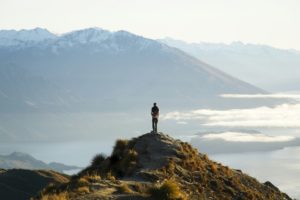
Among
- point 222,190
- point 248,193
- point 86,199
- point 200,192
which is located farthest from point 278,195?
point 86,199

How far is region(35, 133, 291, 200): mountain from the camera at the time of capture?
3376cm

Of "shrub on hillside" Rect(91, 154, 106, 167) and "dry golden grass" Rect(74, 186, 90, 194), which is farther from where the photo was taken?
"shrub on hillside" Rect(91, 154, 106, 167)

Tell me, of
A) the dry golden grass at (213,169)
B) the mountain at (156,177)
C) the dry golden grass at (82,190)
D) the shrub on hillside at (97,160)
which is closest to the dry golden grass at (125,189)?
the mountain at (156,177)

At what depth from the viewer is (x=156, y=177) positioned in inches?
1655

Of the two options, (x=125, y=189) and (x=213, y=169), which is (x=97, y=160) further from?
(x=125, y=189)

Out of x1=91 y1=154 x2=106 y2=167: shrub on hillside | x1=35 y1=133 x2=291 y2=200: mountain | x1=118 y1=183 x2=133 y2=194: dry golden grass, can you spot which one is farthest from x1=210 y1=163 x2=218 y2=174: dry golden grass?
x1=118 y1=183 x2=133 y2=194: dry golden grass

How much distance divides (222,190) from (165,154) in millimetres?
6812

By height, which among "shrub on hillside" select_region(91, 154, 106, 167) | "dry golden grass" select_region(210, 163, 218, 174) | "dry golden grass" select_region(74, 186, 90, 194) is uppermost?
"shrub on hillside" select_region(91, 154, 106, 167)

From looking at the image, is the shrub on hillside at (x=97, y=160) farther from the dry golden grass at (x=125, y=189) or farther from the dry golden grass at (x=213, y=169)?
the dry golden grass at (x=125, y=189)

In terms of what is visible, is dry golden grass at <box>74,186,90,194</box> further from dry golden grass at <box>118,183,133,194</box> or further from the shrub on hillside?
the shrub on hillside

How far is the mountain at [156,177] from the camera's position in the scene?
1329 inches

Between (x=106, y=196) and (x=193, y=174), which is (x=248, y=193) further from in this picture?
(x=106, y=196)

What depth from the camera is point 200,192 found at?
4228cm

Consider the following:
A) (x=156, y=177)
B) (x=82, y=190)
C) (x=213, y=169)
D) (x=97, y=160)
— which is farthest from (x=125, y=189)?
(x=97, y=160)
